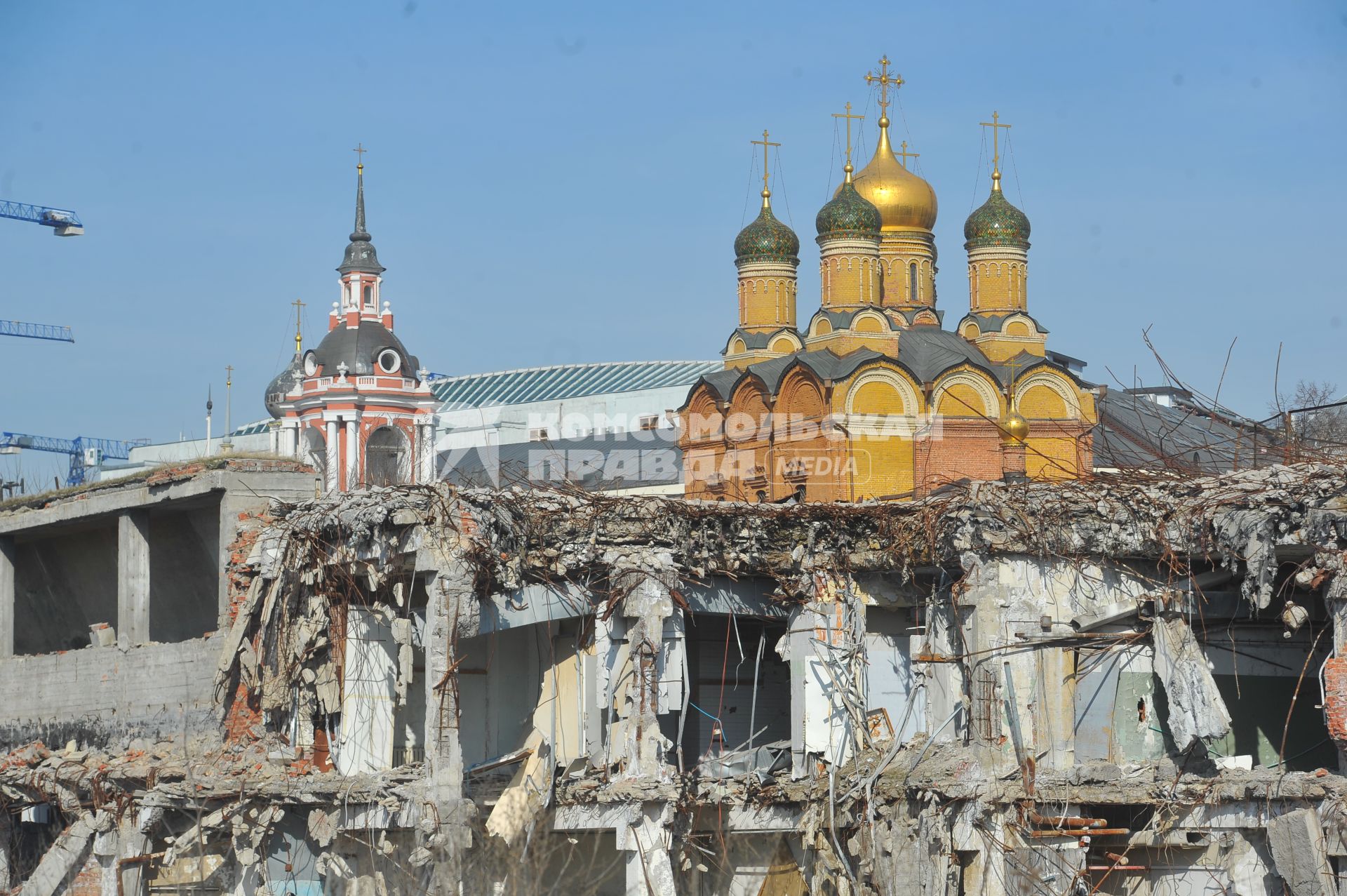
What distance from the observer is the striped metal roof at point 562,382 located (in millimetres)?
58281


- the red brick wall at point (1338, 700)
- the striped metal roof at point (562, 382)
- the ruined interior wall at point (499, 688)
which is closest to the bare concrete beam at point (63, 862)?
the ruined interior wall at point (499, 688)

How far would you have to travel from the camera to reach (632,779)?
19016mm

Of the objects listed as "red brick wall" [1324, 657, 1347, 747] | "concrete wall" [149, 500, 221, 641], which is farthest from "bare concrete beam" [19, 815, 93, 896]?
"red brick wall" [1324, 657, 1347, 747]

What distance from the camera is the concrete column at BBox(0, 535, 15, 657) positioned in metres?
A: 27.8

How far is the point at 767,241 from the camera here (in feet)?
132

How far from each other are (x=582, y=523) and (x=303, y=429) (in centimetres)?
2848

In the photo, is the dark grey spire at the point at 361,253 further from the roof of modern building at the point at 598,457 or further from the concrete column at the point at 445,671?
the concrete column at the point at 445,671

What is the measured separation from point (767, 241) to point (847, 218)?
260cm

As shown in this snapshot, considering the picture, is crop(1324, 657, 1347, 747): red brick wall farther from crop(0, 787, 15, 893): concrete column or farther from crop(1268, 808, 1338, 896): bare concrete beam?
crop(0, 787, 15, 893): concrete column

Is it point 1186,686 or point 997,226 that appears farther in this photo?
point 997,226

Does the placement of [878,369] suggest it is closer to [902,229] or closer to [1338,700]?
[902,229]

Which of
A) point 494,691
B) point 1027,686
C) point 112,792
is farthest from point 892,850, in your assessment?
point 112,792

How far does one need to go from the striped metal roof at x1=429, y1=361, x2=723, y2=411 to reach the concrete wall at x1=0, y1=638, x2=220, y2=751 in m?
32.5

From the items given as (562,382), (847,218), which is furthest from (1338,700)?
(562,382)
